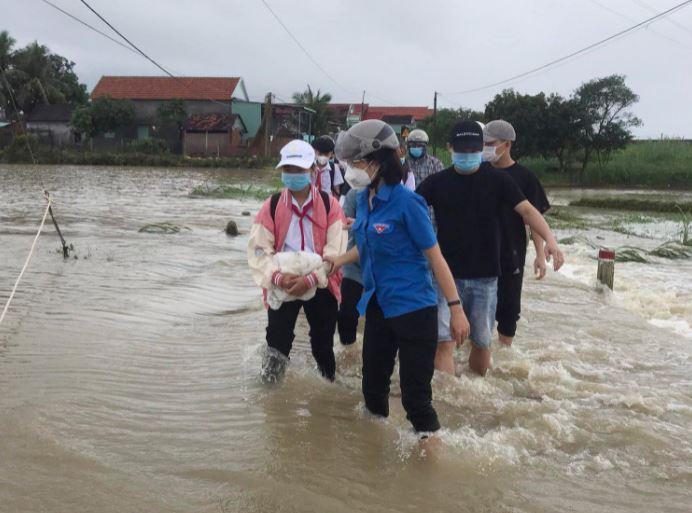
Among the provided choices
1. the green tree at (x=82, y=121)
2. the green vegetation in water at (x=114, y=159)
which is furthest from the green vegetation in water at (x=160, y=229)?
the green tree at (x=82, y=121)

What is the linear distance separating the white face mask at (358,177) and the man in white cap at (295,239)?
2.23ft

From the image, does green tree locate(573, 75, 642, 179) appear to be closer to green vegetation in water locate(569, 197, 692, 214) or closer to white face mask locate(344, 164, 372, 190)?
green vegetation in water locate(569, 197, 692, 214)

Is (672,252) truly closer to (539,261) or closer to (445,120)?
(539,261)

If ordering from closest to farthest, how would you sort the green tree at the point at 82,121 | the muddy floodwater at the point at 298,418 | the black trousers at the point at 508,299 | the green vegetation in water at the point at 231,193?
the muddy floodwater at the point at 298,418 → the black trousers at the point at 508,299 → the green vegetation in water at the point at 231,193 → the green tree at the point at 82,121

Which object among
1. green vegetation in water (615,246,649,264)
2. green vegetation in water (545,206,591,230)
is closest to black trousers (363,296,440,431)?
green vegetation in water (615,246,649,264)

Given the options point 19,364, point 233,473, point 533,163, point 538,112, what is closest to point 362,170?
point 233,473

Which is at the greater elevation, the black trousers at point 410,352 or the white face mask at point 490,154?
the white face mask at point 490,154

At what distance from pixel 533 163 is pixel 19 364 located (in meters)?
41.5

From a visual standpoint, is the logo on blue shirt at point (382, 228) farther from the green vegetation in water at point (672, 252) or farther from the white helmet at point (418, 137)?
the green vegetation in water at point (672, 252)

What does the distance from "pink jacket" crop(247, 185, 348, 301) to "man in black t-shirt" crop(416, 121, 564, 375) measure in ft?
2.14

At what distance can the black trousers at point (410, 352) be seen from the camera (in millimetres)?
3250

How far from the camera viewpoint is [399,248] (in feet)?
10.7

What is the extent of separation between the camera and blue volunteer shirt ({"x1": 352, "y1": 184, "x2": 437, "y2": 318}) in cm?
318

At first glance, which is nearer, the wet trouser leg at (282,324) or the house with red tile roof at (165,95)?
the wet trouser leg at (282,324)
